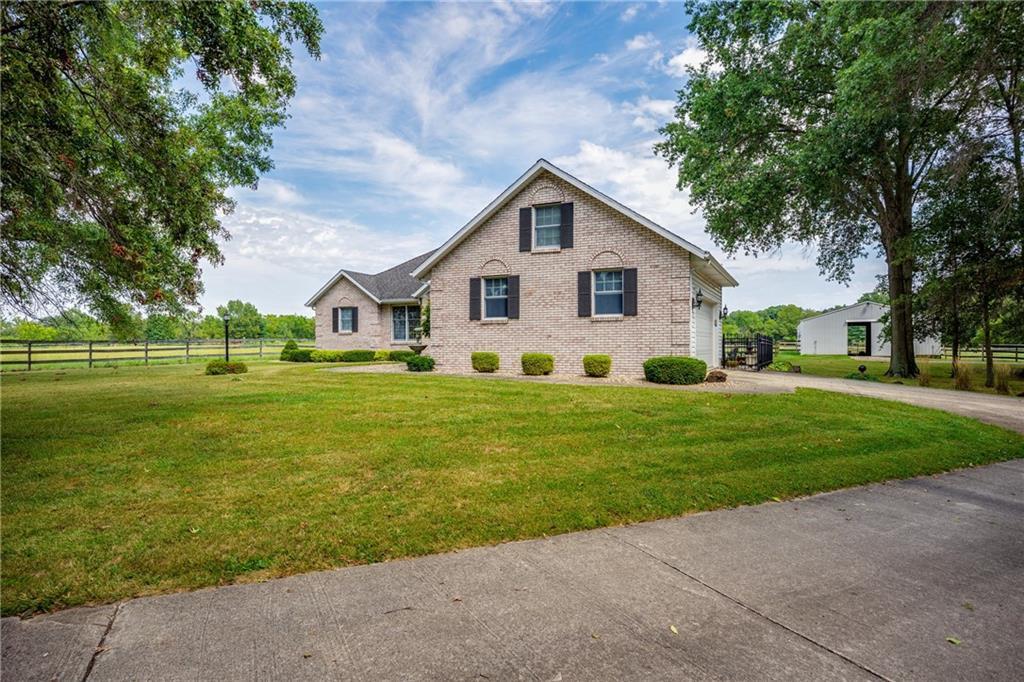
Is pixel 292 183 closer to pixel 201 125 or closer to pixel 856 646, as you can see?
pixel 201 125

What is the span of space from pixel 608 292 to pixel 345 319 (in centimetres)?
1687

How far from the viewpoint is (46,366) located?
21.3 meters

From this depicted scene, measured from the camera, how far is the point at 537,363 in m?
14.7

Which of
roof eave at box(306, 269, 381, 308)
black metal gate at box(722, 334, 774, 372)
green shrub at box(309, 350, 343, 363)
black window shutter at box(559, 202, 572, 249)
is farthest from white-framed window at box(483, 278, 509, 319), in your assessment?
green shrub at box(309, 350, 343, 363)

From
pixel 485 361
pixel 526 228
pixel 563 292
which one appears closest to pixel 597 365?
pixel 563 292

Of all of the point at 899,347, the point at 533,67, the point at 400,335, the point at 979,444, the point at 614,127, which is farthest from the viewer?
the point at 400,335

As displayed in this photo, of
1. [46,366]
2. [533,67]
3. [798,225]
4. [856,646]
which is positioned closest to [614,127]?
[533,67]

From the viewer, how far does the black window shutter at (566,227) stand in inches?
596

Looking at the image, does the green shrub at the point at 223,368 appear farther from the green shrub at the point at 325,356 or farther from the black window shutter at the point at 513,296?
the black window shutter at the point at 513,296

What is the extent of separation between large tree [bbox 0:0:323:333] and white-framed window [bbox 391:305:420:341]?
1746 centimetres

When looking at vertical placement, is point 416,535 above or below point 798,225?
below

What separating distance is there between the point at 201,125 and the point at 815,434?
14963 mm

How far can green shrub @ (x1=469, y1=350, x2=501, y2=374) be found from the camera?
15531 mm

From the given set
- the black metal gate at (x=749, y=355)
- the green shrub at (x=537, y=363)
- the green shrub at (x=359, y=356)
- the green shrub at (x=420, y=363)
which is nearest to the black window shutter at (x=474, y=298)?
the green shrub at (x=420, y=363)
